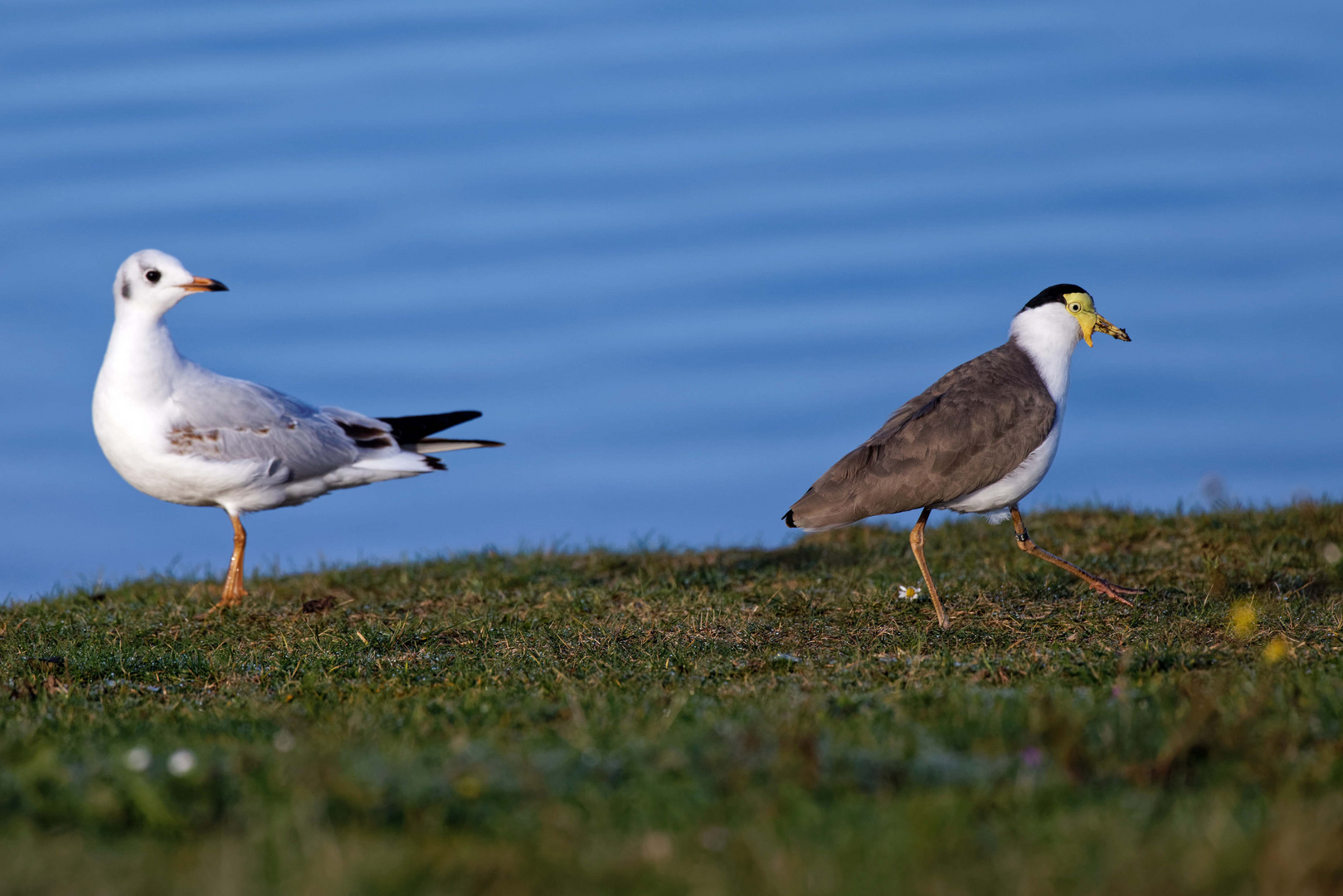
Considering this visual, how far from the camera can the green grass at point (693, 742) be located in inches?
121

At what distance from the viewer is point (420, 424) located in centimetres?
1094

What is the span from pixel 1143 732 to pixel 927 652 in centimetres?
253

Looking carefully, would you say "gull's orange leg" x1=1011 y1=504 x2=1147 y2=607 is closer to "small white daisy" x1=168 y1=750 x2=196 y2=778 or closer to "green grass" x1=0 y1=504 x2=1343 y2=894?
"green grass" x1=0 y1=504 x2=1343 y2=894

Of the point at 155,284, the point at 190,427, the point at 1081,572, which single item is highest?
the point at 155,284

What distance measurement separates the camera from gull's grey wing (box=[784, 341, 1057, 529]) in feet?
25.8

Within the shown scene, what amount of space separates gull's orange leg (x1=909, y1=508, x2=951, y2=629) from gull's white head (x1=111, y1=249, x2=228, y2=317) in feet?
19.4

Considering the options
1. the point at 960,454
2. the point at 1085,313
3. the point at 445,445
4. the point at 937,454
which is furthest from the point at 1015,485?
the point at 445,445

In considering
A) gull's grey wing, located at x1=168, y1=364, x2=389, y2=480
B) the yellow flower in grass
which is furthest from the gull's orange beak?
the yellow flower in grass

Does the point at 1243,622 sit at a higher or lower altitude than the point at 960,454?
lower

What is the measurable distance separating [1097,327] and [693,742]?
19.9ft

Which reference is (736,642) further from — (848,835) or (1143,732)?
(848,835)

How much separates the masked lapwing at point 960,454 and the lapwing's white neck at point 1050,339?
1 cm

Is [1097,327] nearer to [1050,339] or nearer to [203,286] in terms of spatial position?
[1050,339]

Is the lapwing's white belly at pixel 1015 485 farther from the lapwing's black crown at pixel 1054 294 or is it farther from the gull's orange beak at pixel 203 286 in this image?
the gull's orange beak at pixel 203 286
